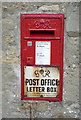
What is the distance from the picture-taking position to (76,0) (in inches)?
109

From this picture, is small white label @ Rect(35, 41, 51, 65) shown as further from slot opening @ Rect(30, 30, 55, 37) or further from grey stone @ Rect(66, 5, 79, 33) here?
grey stone @ Rect(66, 5, 79, 33)

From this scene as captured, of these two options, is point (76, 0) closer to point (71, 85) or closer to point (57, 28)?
point (57, 28)

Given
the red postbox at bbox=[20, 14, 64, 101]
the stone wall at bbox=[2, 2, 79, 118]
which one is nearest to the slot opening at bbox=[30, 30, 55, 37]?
the red postbox at bbox=[20, 14, 64, 101]

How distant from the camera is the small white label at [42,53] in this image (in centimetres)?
275

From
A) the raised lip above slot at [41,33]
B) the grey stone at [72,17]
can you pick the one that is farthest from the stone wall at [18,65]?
the raised lip above slot at [41,33]

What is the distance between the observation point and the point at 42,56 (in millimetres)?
2781

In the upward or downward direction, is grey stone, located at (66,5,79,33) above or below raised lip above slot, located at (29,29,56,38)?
above

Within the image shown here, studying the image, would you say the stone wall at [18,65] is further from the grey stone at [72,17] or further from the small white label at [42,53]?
the small white label at [42,53]

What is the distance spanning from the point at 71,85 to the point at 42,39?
72cm

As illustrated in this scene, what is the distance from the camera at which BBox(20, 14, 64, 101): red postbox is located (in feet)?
8.96

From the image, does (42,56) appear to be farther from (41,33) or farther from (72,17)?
(72,17)

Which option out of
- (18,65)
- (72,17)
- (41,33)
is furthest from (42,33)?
→ (18,65)

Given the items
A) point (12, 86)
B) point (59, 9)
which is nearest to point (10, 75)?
point (12, 86)

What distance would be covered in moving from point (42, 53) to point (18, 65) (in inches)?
14.4
